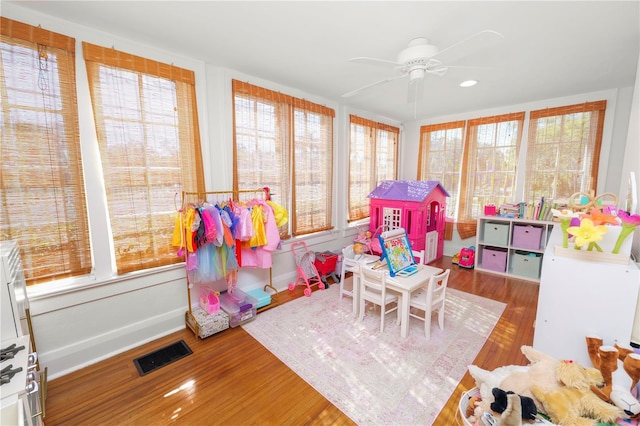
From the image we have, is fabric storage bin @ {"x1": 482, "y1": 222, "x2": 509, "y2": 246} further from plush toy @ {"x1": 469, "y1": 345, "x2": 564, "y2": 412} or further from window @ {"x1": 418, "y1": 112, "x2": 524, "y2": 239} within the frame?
plush toy @ {"x1": 469, "y1": 345, "x2": 564, "y2": 412}

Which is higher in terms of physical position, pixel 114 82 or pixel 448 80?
pixel 448 80

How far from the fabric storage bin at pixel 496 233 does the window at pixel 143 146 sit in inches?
158

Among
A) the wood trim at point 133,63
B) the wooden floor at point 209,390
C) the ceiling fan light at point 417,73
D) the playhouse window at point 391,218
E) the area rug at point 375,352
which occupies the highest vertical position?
the wood trim at point 133,63

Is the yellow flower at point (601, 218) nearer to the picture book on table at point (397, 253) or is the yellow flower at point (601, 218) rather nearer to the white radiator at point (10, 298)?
the picture book on table at point (397, 253)

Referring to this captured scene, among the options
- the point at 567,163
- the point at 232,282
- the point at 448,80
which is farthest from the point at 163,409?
the point at 567,163

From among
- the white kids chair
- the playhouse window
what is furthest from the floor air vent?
the playhouse window

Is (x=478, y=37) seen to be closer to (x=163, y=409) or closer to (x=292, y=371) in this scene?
(x=292, y=371)

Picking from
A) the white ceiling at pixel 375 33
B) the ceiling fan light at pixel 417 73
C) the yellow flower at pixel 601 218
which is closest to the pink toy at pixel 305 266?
the white ceiling at pixel 375 33

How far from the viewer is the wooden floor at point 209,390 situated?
166 centimetres

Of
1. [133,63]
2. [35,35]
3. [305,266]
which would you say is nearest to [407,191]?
[305,266]

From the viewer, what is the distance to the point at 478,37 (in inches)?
62.5

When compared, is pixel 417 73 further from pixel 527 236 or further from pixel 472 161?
pixel 527 236

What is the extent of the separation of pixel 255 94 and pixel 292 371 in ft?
8.93

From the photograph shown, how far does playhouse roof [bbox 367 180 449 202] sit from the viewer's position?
3.97 meters
